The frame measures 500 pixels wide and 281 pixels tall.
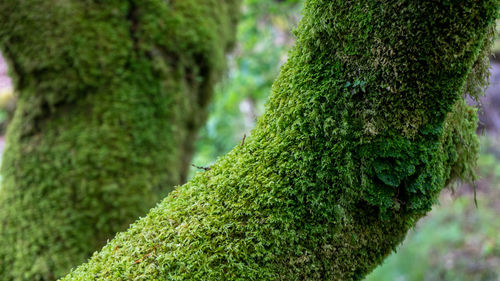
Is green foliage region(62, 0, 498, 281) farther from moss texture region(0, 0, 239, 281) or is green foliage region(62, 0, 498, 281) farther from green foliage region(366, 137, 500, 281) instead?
green foliage region(366, 137, 500, 281)

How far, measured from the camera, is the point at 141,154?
103 inches

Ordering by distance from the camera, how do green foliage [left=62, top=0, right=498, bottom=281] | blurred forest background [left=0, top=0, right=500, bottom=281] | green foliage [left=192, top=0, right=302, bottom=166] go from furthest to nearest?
blurred forest background [left=0, top=0, right=500, bottom=281] < green foliage [left=192, top=0, right=302, bottom=166] < green foliage [left=62, top=0, right=498, bottom=281]

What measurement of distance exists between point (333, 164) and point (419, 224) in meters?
5.89

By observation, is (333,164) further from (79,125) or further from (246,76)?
(246,76)

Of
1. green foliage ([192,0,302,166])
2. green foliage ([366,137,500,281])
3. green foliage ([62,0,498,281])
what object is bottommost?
green foliage ([62,0,498,281])

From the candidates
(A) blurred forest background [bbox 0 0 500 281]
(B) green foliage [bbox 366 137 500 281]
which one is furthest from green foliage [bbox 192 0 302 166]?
(B) green foliage [bbox 366 137 500 281]

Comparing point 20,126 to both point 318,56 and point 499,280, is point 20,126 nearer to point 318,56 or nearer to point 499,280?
point 318,56

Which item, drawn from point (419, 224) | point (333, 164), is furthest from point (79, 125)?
point (419, 224)

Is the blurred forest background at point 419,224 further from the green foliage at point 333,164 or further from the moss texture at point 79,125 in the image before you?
the green foliage at point 333,164

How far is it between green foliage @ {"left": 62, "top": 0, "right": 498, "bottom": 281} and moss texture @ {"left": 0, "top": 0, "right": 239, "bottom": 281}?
1.37m

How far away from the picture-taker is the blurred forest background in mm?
5289

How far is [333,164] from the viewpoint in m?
1.15

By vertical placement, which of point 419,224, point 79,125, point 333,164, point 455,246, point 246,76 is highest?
point 246,76

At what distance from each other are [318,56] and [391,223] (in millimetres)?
624
